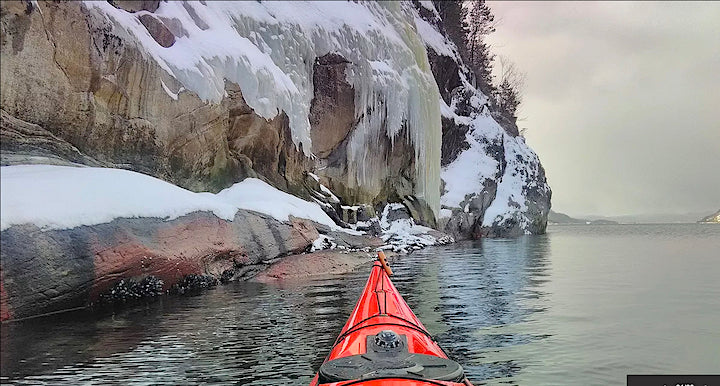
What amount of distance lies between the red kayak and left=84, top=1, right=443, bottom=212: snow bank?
28.3ft

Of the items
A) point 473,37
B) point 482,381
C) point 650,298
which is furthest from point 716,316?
point 473,37

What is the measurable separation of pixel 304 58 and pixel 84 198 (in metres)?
12.2

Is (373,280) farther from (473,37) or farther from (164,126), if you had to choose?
(473,37)

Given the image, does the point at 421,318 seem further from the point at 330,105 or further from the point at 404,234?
the point at 404,234

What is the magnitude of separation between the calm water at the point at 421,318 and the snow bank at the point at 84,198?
140 centimetres

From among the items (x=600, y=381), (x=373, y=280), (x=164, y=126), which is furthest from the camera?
(x=164, y=126)

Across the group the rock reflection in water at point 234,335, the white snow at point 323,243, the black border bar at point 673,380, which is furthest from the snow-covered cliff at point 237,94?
the black border bar at point 673,380

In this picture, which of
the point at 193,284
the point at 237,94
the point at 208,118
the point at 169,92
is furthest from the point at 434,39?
the point at 193,284

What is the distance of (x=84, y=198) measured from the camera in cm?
801

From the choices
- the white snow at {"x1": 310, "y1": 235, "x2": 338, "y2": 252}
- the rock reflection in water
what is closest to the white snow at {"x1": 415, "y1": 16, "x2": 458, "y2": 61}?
the white snow at {"x1": 310, "y1": 235, "x2": 338, "y2": 252}

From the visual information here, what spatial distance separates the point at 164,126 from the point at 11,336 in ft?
22.2

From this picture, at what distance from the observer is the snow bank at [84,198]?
6871 mm

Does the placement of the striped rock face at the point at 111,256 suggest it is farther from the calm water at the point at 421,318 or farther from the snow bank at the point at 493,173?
the snow bank at the point at 493,173

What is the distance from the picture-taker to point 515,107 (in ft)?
175
